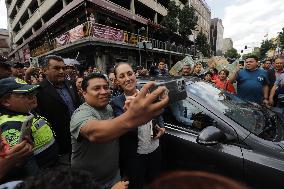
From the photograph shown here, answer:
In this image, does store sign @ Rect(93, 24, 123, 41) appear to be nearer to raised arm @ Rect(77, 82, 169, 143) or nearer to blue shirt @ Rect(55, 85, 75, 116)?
blue shirt @ Rect(55, 85, 75, 116)

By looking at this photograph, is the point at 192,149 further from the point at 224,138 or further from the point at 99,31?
the point at 99,31

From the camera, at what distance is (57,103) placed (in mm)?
3090

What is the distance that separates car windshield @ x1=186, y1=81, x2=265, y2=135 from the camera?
2.73 m

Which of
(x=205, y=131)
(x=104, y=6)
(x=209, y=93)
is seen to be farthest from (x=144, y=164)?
(x=104, y=6)

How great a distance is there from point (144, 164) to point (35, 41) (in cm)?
3258

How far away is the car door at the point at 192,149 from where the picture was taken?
8.23 feet

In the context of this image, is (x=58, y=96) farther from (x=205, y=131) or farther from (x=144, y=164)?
(x=205, y=131)

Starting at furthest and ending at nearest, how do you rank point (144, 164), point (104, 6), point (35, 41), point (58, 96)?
1. point (35, 41)
2. point (104, 6)
3. point (58, 96)
4. point (144, 164)

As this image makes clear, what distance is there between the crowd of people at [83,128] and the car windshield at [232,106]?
29.0 inches

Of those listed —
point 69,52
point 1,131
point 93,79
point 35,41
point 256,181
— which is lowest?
point 256,181

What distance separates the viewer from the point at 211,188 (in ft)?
5.08

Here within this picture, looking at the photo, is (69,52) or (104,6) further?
(69,52)

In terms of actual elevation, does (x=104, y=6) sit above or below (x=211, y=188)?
above

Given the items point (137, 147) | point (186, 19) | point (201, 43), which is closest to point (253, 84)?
point (137, 147)
